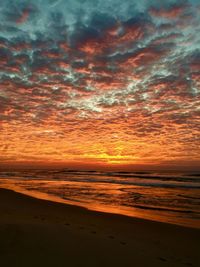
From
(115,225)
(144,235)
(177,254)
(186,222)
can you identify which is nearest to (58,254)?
(177,254)

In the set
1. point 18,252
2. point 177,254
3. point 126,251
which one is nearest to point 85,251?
point 126,251

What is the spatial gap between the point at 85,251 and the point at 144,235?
335cm

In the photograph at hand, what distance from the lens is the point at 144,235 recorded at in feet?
30.5

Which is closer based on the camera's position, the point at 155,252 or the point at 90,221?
the point at 155,252

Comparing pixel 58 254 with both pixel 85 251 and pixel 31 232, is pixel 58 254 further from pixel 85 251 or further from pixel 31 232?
pixel 31 232

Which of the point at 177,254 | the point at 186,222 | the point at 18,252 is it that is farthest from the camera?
the point at 186,222

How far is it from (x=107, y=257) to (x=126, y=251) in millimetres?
738

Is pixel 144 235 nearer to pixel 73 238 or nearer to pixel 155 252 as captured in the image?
pixel 155 252

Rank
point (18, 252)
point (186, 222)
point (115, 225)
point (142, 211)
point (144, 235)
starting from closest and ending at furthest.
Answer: point (18, 252), point (144, 235), point (115, 225), point (186, 222), point (142, 211)

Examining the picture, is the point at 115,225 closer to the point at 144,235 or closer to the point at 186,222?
the point at 144,235

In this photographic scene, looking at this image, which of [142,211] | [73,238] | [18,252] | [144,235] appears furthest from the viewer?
[142,211]

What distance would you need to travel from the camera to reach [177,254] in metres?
7.13

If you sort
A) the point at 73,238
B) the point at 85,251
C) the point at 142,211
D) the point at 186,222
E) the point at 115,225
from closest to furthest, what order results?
the point at 85,251 → the point at 73,238 → the point at 115,225 → the point at 186,222 → the point at 142,211

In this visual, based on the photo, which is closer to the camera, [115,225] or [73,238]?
[73,238]
